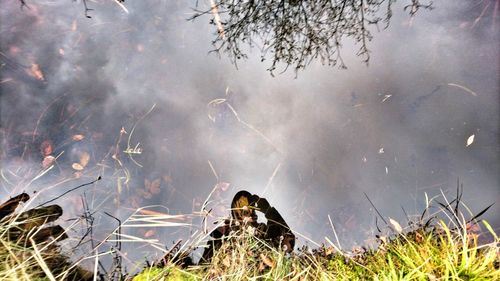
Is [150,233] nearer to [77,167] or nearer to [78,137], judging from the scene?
[77,167]

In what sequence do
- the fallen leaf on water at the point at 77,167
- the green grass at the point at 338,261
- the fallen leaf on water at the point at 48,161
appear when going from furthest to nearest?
the fallen leaf on water at the point at 77,167, the fallen leaf on water at the point at 48,161, the green grass at the point at 338,261

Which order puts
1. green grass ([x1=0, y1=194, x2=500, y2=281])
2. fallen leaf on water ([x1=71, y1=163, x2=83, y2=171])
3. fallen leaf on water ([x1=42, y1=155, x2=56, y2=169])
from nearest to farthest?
green grass ([x1=0, y1=194, x2=500, y2=281])
fallen leaf on water ([x1=42, y1=155, x2=56, y2=169])
fallen leaf on water ([x1=71, y1=163, x2=83, y2=171])

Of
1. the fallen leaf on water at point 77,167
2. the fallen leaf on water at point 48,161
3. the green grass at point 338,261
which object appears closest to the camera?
the green grass at point 338,261

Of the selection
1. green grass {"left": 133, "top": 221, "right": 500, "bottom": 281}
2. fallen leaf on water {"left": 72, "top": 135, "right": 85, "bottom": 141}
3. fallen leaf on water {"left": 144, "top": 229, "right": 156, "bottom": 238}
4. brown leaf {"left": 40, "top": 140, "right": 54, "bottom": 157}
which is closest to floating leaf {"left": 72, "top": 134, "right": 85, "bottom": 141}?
fallen leaf on water {"left": 72, "top": 135, "right": 85, "bottom": 141}

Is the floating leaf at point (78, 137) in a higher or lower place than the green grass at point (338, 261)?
higher

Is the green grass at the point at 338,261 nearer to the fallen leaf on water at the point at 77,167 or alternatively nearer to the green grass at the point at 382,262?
the green grass at the point at 382,262

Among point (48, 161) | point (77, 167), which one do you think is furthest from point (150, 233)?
point (48, 161)

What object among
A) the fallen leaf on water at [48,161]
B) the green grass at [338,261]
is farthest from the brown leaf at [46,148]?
the green grass at [338,261]

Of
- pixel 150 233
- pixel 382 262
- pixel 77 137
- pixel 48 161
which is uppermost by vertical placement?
pixel 77 137

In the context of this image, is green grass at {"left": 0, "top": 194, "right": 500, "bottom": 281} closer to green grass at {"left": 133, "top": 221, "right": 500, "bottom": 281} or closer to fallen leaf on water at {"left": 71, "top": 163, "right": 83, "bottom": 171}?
green grass at {"left": 133, "top": 221, "right": 500, "bottom": 281}

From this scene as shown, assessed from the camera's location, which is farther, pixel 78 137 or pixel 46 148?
pixel 78 137

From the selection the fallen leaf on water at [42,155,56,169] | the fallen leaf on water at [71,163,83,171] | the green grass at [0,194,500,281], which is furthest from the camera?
the fallen leaf on water at [71,163,83,171]

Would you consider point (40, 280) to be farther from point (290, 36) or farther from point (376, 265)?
point (290, 36)

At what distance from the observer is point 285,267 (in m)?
2.09
